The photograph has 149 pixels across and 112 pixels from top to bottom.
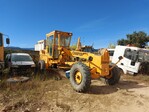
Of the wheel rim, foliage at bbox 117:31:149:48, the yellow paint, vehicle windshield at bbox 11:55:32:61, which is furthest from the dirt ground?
foliage at bbox 117:31:149:48

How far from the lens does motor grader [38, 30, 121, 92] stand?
21.9ft

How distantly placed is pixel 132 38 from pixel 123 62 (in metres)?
19.7

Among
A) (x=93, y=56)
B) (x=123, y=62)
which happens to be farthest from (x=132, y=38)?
(x=93, y=56)

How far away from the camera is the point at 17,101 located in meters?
5.36

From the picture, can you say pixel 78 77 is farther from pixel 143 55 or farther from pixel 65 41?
pixel 143 55

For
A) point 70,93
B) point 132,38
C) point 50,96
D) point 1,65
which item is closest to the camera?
point 50,96

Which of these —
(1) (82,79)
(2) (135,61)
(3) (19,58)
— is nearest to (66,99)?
(1) (82,79)

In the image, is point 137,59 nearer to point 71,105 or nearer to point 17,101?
point 71,105

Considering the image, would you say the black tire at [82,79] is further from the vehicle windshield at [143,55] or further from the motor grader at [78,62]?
the vehicle windshield at [143,55]

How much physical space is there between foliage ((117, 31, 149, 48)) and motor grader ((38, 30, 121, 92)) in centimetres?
2079

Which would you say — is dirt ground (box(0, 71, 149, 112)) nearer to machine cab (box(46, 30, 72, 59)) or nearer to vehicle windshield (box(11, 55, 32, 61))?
machine cab (box(46, 30, 72, 59))

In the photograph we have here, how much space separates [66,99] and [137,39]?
25.7 meters

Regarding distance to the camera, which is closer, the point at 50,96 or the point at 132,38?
the point at 50,96

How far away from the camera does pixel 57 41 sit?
33.3 ft
